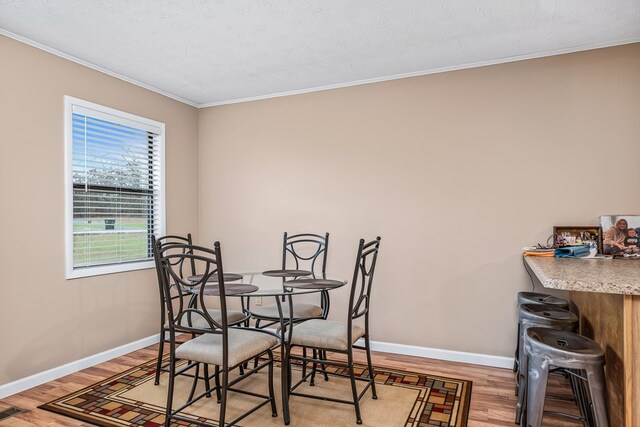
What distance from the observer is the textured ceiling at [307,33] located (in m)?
2.51

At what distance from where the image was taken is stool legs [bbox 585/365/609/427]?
5.66 ft

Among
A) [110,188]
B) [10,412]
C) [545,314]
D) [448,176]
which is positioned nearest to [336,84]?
[448,176]

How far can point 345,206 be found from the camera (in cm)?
→ 394

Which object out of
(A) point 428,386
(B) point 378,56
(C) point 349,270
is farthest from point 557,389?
(B) point 378,56

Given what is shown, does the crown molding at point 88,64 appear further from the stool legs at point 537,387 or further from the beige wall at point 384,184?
the stool legs at point 537,387

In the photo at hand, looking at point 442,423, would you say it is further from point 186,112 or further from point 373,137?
point 186,112

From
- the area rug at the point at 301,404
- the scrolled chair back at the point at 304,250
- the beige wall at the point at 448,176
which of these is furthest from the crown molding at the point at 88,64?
the area rug at the point at 301,404

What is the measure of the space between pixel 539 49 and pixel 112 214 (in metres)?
3.78

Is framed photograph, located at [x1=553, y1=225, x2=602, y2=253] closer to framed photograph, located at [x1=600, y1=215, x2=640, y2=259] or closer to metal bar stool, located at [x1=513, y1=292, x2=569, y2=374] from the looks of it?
framed photograph, located at [x1=600, y1=215, x2=640, y2=259]

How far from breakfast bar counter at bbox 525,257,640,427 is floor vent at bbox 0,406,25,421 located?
3.15 meters

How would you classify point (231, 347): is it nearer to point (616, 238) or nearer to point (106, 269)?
point (106, 269)

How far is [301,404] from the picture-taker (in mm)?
2711

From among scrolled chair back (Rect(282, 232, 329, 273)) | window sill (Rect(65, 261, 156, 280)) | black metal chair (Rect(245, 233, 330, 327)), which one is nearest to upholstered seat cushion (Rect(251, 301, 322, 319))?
black metal chair (Rect(245, 233, 330, 327))

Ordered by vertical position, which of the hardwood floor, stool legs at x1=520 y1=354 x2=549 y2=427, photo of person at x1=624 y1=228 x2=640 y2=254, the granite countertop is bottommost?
the hardwood floor
